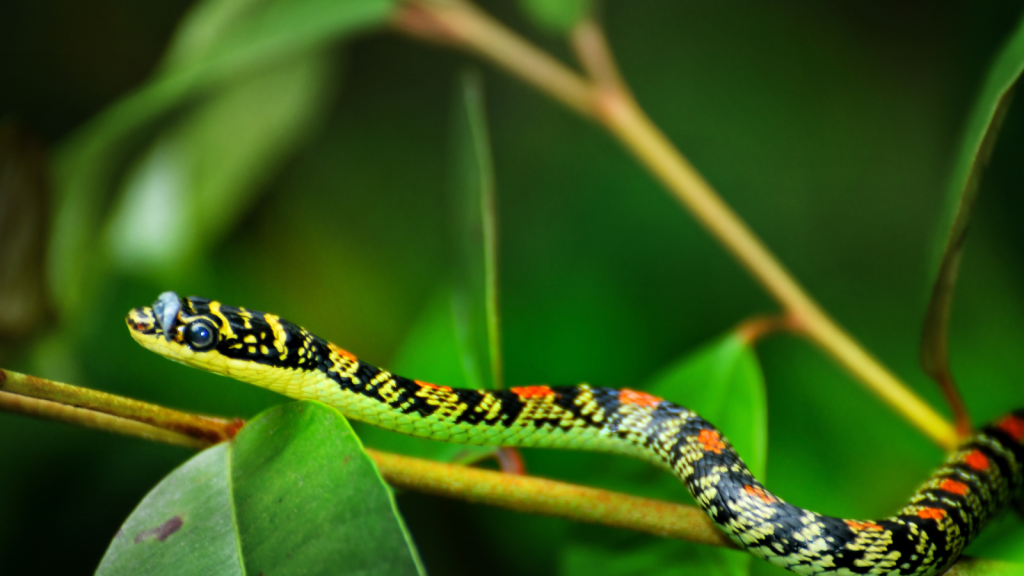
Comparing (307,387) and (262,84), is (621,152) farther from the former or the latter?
(307,387)

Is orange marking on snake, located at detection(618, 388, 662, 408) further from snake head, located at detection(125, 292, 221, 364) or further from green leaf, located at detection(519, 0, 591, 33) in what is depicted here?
green leaf, located at detection(519, 0, 591, 33)

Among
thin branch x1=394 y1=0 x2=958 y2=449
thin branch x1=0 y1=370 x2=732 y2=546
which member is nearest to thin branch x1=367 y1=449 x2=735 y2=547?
thin branch x1=0 y1=370 x2=732 y2=546

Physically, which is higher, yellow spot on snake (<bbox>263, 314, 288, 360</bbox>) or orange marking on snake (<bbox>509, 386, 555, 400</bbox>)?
yellow spot on snake (<bbox>263, 314, 288, 360</bbox>)

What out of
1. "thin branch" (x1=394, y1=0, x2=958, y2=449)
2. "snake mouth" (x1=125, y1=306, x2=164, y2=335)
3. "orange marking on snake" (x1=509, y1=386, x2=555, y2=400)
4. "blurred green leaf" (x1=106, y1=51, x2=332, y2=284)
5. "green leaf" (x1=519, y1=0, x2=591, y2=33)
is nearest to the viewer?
"snake mouth" (x1=125, y1=306, x2=164, y2=335)

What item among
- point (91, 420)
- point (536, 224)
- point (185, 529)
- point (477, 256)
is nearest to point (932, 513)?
point (477, 256)

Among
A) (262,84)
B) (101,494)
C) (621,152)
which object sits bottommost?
(101,494)

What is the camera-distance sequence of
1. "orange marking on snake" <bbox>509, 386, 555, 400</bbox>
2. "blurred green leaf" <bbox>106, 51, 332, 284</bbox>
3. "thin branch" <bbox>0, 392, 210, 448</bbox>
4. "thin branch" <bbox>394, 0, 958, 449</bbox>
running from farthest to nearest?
Result: "blurred green leaf" <bbox>106, 51, 332, 284</bbox>
"thin branch" <bbox>394, 0, 958, 449</bbox>
"orange marking on snake" <bbox>509, 386, 555, 400</bbox>
"thin branch" <bbox>0, 392, 210, 448</bbox>

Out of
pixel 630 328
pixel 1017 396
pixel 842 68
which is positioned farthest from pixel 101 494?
pixel 842 68

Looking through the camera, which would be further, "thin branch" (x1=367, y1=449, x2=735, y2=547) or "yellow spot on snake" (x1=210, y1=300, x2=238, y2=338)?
"yellow spot on snake" (x1=210, y1=300, x2=238, y2=338)
